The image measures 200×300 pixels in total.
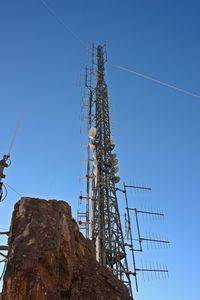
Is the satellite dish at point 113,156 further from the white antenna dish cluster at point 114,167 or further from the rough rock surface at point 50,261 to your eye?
the rough rock surface at point 50,261

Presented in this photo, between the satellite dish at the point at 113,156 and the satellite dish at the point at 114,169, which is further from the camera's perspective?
the satellite dish at the point at 113,156

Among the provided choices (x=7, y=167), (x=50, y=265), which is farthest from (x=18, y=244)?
(x=7, y=167)

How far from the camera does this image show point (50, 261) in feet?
25.8

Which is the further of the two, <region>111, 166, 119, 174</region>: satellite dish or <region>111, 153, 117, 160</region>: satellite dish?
<region>111, 153, 117, 160</region>: satellite dish

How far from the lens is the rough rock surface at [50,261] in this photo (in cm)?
727

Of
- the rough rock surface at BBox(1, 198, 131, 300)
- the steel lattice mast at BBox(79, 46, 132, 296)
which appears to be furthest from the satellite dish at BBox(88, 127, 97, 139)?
the rough rock surface at BBox(1, 198, 131, 300)

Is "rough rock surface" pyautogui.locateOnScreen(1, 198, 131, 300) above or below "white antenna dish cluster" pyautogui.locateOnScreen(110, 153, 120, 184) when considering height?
below

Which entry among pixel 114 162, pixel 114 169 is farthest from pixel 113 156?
pixel 114 169

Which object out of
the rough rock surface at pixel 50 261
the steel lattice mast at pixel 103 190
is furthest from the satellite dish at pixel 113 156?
the rough rock surface at pixel 50 261

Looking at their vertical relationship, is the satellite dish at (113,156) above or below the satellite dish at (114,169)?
above

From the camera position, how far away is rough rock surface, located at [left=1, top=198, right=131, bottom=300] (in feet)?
23.8

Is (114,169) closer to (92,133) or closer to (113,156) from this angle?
(113,156)

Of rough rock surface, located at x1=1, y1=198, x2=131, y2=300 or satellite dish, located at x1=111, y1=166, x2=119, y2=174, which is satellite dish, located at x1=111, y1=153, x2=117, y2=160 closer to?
satellite dish, located at x1=111, y1=166, x2=119, y2=174

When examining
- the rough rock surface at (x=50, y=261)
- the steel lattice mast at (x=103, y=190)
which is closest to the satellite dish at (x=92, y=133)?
the steel lattice mast at (x=103, y=190)
